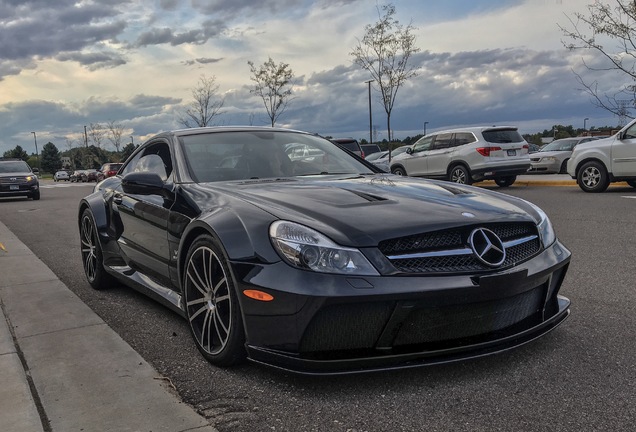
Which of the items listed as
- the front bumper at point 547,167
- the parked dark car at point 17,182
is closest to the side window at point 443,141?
the front bumper at point 547,167

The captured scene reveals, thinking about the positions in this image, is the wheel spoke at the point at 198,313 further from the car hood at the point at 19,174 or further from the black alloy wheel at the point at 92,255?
the car hood at the point at 19,174

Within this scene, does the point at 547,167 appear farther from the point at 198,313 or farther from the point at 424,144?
the point at 198,313

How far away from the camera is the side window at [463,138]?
15.2 m

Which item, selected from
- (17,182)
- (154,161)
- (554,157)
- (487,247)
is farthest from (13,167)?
(487,247)

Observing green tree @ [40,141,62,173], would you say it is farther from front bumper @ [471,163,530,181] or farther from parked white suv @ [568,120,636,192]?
parked white suv @ [568,120,636,192]

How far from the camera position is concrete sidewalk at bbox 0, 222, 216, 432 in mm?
2490

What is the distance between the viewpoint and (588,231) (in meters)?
7.40

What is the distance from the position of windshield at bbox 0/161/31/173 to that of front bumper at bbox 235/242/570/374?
2053cm

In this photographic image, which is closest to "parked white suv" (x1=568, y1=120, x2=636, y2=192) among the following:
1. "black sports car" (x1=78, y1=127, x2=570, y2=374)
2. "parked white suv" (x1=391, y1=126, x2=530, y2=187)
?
"parked white suv" (x1=391, y1=126, x2=530, y2=187)

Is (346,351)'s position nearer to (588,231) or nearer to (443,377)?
(443,377)

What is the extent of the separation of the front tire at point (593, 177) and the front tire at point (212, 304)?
39.1 feet

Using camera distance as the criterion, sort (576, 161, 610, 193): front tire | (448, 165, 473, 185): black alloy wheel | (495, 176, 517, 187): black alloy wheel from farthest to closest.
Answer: (495, 176, 517, 187): black alloy wheel
(448, 165, 473, 185): black alloy wheel
(576, 161, 610, 193): front tire

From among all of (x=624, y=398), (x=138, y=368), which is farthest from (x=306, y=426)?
(x=624, y=398)

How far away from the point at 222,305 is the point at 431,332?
1.13 metres
